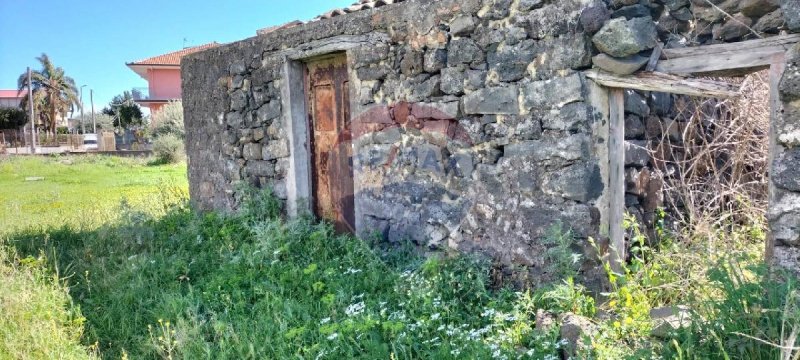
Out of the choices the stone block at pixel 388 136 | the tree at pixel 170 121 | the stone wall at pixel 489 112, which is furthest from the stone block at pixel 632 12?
the tree at pixel 170 121

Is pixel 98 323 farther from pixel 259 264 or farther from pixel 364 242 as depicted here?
pixel 364 242

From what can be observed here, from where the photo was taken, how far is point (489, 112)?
4.18m

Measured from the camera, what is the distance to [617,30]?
136 inches

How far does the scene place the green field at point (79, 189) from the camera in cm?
823

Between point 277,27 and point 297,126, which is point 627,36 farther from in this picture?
point 277,27

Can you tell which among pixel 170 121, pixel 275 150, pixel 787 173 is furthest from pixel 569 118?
pixel 170 121

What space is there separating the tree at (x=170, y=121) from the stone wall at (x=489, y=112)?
1771cm

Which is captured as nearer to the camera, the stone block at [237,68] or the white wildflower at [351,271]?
the white wildflower at [351,271]

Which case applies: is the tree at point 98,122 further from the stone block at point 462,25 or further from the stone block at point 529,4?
the stone block at point 529,4

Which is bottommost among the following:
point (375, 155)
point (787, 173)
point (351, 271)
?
point (351, 271)

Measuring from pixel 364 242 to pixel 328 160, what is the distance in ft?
3.85

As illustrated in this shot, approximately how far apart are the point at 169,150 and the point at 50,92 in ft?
99.8

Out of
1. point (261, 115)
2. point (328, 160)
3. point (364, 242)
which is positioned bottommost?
point (364, 242)

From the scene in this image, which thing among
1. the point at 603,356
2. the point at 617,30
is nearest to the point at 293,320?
the point at 603,356
